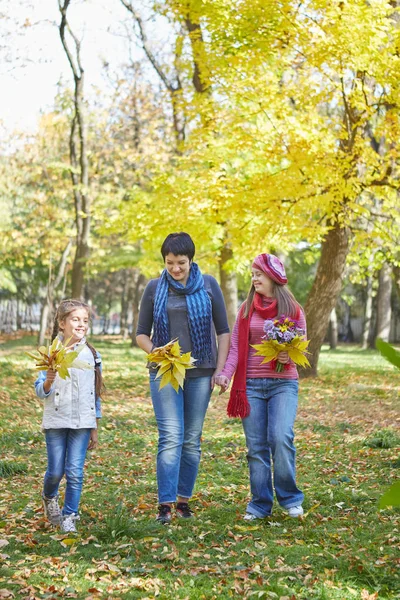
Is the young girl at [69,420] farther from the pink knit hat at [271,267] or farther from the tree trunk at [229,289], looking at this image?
the tree trunk at [229,289]

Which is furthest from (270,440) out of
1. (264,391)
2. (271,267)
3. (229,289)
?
(229,289)

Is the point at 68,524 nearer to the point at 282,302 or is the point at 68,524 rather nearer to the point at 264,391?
the point at 264,391

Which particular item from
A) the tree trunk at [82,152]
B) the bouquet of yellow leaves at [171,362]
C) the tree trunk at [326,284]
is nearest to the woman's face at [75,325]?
the bouquet of yellow leaves at [171,362]

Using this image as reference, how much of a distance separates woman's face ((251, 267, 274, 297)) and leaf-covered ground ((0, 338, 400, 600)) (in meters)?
1.73

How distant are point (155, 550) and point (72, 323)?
167 centimetres

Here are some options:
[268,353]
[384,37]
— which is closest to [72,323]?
[268,353]

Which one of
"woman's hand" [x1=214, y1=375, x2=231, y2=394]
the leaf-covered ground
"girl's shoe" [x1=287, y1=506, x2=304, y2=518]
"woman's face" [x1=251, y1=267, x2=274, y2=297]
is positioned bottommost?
the leaf-covered ground

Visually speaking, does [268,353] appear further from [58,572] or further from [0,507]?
[0,507]

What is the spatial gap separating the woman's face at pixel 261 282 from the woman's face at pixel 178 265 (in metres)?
0.52

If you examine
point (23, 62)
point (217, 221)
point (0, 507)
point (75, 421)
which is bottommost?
point (0, 507)

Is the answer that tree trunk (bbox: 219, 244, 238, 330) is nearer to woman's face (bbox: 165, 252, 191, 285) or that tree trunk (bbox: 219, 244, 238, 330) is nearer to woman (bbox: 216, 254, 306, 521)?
woman (bbox: 216, 254, 306, 521)

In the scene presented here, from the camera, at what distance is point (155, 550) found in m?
4.82

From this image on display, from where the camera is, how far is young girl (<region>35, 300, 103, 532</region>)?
5207 millimetres

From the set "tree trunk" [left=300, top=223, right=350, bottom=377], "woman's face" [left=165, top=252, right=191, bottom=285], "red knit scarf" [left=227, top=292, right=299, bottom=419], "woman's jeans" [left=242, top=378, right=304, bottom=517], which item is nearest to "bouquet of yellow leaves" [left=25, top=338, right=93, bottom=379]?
"woman's face" [left=165, top=252, right=191, bottom=285]
